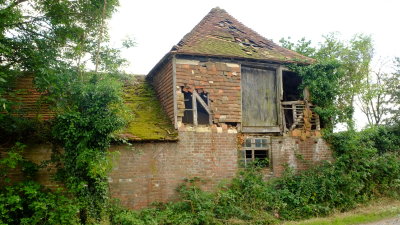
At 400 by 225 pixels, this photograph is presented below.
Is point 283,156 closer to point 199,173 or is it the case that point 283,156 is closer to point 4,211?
point 199,173

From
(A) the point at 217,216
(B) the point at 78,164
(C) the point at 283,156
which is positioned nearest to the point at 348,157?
(C) the point at 283,156

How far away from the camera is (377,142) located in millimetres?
15984

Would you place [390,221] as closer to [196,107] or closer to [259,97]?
[259,97]

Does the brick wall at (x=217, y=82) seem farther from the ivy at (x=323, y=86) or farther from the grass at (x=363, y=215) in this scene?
the grass at (x=363, y=215)

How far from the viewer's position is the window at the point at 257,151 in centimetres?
1238

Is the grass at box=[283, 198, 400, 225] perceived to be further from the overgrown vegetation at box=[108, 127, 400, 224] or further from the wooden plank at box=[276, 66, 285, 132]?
the wooden plank at box=[276, 66, 285, 132]

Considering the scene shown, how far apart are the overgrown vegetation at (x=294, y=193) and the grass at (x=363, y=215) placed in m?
0.44

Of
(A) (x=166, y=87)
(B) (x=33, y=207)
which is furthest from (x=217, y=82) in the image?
(B) (x=33, y=207)

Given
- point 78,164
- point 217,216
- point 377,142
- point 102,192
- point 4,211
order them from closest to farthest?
point 4,211 → point 78,164 → point 102,192 → point 217,216 → point 377,142

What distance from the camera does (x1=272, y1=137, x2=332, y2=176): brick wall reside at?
12.7 m

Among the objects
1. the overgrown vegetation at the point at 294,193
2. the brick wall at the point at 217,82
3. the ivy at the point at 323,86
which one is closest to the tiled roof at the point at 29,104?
the overgrown vegetation at the point at 294,193

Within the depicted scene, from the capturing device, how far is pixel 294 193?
39.7 feet

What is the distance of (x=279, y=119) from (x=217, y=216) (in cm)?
470

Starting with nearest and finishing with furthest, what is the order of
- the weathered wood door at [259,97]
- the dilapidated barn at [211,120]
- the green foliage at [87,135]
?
the green foliage at [87,135] → the dilapidated barn at [211,120] → the weathered wood door at [259,97]
